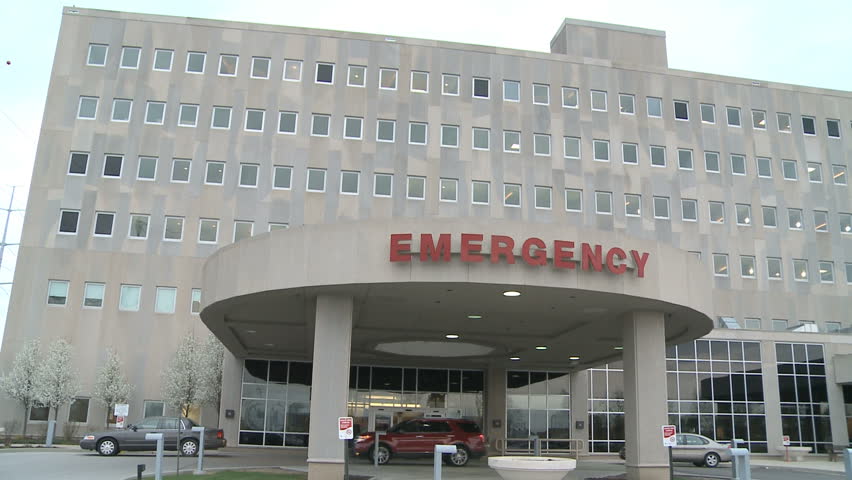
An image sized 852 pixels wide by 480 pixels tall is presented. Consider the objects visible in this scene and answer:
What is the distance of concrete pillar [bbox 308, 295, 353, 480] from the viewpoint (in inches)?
724

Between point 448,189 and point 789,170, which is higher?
point 789,170

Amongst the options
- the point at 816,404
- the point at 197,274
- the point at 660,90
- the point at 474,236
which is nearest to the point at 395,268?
the point at 474,236

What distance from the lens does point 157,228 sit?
44.5 meters

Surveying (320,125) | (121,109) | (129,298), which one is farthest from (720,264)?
(121,109)

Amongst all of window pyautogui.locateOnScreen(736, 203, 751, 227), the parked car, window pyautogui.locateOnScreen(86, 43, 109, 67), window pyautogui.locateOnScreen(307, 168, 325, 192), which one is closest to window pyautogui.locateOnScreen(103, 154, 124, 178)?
window pyautogui.locateOnScreen(86, 43, 109, 67)

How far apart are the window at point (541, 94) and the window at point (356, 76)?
36.7ft

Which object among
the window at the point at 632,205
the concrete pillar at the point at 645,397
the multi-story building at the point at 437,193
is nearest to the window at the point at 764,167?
the multi-story building at the point at 437,193

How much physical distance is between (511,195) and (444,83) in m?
8.53

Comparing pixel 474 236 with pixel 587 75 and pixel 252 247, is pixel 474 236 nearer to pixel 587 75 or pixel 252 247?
pixel 252 247

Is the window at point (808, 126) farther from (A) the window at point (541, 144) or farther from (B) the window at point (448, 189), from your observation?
(B) the window at point (448, 189)

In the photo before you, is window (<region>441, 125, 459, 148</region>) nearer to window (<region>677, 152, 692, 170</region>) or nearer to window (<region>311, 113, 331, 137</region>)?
window (<region>311, 113, 331, 137</region>)

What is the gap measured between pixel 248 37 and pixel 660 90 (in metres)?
27.5

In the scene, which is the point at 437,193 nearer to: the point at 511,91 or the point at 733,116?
the point at 511,91

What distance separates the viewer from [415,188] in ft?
155
